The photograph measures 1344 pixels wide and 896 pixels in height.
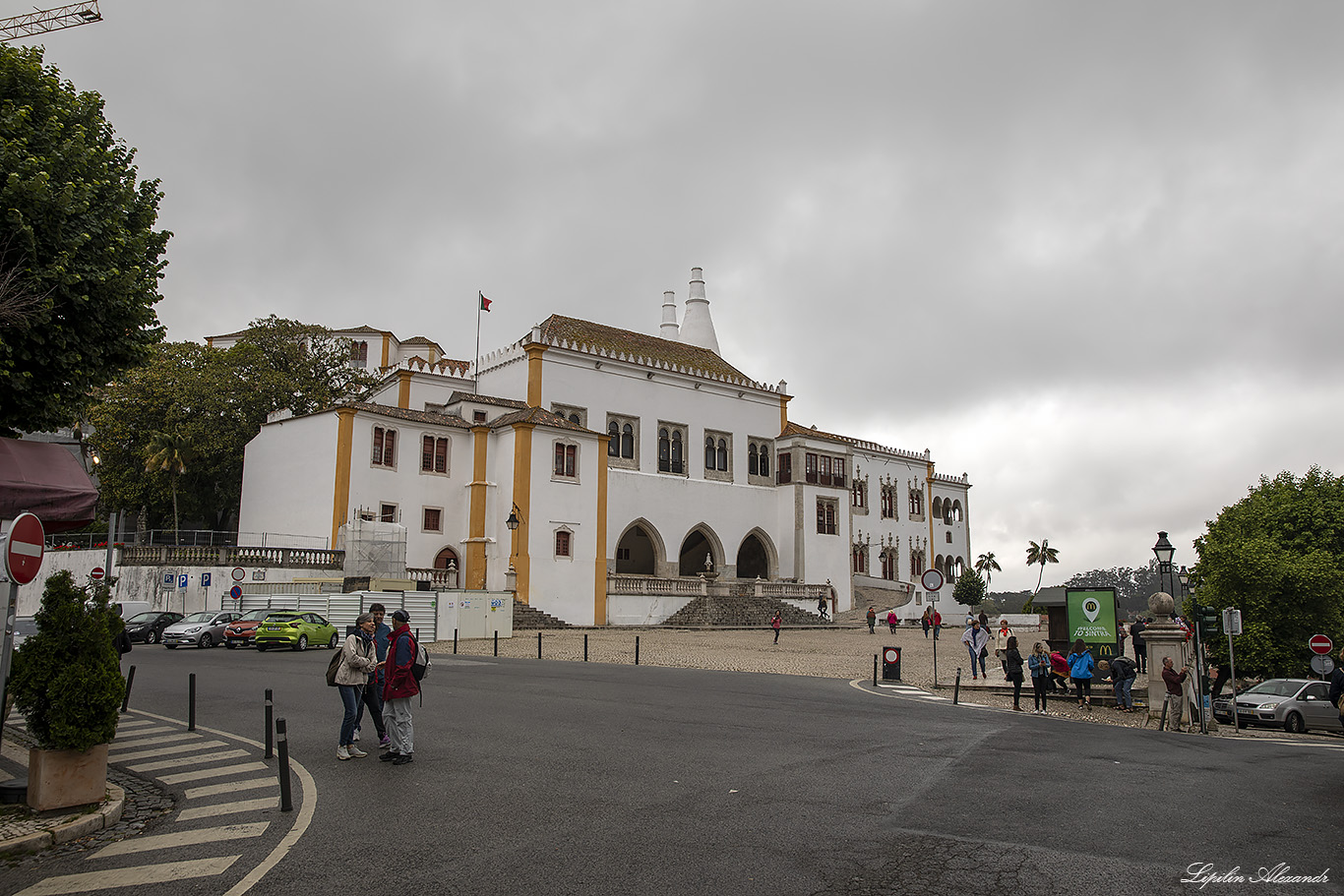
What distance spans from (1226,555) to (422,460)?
101 feet

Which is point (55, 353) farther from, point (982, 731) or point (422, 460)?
point (422, 460)

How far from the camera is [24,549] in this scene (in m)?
7.41

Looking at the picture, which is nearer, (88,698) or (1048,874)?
(1048,874)

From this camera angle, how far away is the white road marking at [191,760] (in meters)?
10.1

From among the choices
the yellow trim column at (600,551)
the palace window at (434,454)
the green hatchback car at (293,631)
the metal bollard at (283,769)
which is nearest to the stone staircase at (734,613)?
the yellow trim column at (600,551)

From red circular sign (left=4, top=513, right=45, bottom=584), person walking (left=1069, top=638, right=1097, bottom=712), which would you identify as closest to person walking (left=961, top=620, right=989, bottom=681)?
person walking (left=1069, top=638, right=1097, bottom=712)

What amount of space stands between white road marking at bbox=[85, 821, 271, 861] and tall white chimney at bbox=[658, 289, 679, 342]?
56.8m

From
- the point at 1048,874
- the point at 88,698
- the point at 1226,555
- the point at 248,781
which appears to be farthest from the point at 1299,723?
the point at 88,698

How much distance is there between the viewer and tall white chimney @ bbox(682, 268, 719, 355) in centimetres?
6212

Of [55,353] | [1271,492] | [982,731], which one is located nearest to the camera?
[55,353]

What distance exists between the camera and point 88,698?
7859mm

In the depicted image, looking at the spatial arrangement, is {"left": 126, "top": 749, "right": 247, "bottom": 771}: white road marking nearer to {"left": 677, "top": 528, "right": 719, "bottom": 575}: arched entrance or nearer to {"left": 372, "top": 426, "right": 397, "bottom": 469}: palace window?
{"left": 372, "top": 426, "right": 397, "bottom": 469}: palace window

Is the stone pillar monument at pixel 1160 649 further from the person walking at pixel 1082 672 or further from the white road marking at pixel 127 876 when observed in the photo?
Answer: the white road marking at pixel 127 876

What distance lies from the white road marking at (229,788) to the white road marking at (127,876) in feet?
7.59
